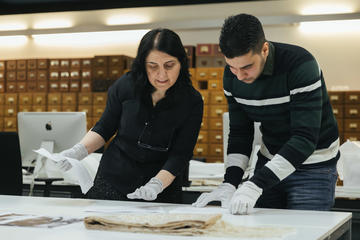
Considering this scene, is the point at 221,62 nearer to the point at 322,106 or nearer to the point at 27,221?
the point at 322,106

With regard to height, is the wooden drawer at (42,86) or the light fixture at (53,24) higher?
the light fixture at (53,24)

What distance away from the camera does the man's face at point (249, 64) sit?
173cm

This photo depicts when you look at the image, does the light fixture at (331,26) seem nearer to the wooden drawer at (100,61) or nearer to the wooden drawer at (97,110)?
the wooden drawer at (100,61)

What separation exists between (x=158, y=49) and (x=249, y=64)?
0.46 metres

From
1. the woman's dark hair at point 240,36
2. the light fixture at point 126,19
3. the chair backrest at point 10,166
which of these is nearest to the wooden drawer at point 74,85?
the light fixture at point 126,19

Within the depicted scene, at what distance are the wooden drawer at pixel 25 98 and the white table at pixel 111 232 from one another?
603 cm

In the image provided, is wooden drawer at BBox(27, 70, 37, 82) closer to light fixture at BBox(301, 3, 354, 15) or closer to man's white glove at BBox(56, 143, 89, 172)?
light fixture at BBox(301, 3, 354, 15)

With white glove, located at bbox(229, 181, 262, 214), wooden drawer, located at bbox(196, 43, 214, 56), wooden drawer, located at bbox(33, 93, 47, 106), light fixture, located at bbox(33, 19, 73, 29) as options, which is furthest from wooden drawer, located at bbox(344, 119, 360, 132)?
white glove, located at bbox(229, 181, 262, 214)

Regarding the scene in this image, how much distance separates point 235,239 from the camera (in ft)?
4.13

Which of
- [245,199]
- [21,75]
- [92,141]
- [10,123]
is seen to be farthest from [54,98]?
[245,199]

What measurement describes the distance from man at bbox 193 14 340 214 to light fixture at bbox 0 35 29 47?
24.7 ft

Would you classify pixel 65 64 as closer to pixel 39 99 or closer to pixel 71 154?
pixel 39 99

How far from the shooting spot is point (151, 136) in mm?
2076

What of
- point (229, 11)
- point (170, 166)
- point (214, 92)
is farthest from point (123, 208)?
point (229, 11)
